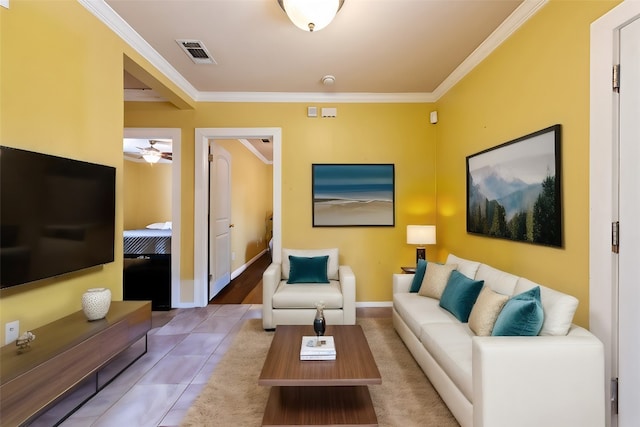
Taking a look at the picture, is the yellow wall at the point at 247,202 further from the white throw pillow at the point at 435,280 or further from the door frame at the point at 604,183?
the door frame at the point at 604,183

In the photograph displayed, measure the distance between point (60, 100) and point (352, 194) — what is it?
A: 303cm

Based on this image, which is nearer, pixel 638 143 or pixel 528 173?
pixel 638 143

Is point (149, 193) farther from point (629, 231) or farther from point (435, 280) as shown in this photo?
point (629, 231)

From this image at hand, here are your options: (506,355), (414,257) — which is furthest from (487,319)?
(414,257)

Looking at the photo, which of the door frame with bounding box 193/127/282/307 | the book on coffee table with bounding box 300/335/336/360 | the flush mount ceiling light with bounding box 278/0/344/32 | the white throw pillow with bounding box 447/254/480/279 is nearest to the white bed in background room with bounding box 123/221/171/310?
the door frame with bounding box 193/127/282/307

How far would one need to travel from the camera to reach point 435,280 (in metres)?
2.80

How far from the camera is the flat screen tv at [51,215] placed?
5.23ft

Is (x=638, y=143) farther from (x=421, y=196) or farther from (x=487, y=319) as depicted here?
(x=421, y=196)

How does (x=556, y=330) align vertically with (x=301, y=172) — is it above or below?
below

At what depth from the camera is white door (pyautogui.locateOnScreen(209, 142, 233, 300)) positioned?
13.9 ft

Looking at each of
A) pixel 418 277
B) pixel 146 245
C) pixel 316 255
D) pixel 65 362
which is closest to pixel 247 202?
pixel 146 245

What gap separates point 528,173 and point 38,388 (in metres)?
3.34

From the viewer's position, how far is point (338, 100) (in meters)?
3.97

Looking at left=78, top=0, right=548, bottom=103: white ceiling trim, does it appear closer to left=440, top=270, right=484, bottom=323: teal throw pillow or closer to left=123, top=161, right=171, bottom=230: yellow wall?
left=440, top=270, right=484, bottom=323: teal throw pillow
